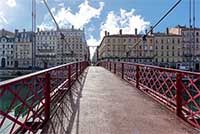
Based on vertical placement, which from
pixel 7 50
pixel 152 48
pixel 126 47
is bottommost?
pixel 7 50

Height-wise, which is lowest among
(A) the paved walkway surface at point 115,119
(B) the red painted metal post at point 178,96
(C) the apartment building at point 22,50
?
(A) the paved walkway surface at point 115,119

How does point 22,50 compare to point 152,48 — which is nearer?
point 152,48

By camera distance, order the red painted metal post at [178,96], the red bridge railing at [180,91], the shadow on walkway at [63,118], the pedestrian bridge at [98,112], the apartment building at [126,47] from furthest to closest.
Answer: the apartment building at [126,47]
the red painted metal post at [178,96]
the red bridge railing at [180,91]
the shadow on walkway at [63,118]
the pedestrian bridge at [98,112]

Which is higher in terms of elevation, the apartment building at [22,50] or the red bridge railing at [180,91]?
the apartment building at [22,50]

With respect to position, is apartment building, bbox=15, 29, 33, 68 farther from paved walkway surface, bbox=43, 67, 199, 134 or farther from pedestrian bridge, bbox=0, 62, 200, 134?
paved walkway surface, bbox=43, 67, 199, 134

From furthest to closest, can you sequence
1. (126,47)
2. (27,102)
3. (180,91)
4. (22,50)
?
1. (22,50)
2. (126,47)
3. (180,91)
4. (27,102)

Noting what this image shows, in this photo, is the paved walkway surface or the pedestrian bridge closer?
the pedestrian bridge

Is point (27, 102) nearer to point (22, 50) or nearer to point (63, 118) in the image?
point (63, 118)

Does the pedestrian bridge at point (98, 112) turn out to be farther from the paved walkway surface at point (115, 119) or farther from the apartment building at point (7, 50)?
the apartment building at point (7, 50)

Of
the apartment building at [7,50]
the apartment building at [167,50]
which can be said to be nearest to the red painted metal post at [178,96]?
the apartment building at [167,50]

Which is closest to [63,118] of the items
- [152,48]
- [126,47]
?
[126,47]

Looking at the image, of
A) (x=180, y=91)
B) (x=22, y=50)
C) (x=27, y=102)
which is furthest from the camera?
(x=22, y=50)

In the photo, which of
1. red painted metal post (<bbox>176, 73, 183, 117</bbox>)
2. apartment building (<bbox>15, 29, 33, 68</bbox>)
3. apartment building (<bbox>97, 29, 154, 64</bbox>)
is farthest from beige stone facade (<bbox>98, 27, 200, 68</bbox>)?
red painted metal post (<bbox>176, 73, 183, 117</bbox>)

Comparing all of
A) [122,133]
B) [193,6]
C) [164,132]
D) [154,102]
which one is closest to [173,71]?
[154,102]
